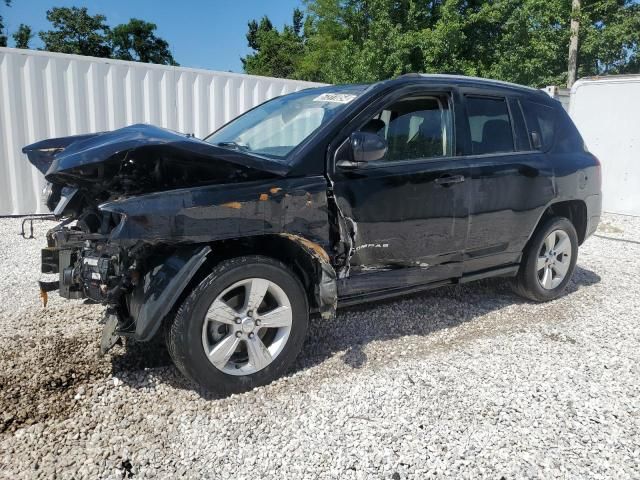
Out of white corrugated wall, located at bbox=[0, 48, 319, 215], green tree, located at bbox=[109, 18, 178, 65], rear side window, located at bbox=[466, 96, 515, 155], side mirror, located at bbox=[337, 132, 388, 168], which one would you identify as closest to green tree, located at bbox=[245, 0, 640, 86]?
white corrugated wall, located at bbox=[0, 48, 319, 215]

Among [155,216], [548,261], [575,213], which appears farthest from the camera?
[575,213]

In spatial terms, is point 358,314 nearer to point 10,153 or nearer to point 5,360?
point 5,360

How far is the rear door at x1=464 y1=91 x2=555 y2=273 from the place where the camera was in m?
4.03

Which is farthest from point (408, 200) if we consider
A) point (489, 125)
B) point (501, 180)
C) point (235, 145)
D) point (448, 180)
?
point (235, 145)

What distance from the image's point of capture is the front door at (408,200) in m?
3.39

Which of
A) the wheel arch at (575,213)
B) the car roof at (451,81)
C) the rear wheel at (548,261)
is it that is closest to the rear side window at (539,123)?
the car roof at (451,81)

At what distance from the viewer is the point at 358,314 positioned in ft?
14.4

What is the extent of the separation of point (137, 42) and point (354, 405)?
53.8 m

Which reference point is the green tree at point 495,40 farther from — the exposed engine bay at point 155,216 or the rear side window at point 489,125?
the exposed engine bay at point 155,216

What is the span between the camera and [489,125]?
423cm

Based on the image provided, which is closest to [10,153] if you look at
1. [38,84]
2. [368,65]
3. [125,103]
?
[38,84]

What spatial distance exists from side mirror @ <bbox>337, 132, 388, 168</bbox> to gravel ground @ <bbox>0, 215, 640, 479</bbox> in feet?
4.58

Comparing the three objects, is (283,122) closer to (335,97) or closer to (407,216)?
(335,97)

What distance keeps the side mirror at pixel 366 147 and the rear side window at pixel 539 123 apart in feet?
6.47
